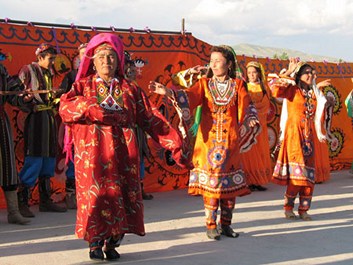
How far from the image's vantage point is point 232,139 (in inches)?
215

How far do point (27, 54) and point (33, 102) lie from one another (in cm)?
100

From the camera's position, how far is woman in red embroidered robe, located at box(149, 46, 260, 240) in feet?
17.8

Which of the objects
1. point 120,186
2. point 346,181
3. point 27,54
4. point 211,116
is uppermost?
point 27,54

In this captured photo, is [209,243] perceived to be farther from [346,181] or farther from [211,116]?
[346,181]

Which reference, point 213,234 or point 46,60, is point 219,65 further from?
point 46,60

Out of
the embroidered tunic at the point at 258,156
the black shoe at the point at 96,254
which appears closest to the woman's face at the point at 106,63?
the black shoe at the point at 96,254

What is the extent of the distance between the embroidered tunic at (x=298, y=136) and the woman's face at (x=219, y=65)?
1051 mm

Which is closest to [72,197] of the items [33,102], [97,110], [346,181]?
[33,102]

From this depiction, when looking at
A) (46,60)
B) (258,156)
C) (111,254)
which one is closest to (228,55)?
(111,254)

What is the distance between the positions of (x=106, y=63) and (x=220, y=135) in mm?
1455

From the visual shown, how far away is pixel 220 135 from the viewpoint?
543 cm

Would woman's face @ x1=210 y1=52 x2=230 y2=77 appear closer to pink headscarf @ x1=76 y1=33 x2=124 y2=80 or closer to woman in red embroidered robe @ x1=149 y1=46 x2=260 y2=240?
woman in red embroidered robe @ x1=149 y1=46 x2=260 y2=240

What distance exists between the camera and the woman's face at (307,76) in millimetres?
6418

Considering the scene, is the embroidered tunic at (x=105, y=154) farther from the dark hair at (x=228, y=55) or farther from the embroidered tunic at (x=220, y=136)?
the dark hair at (x=228, y=55)
